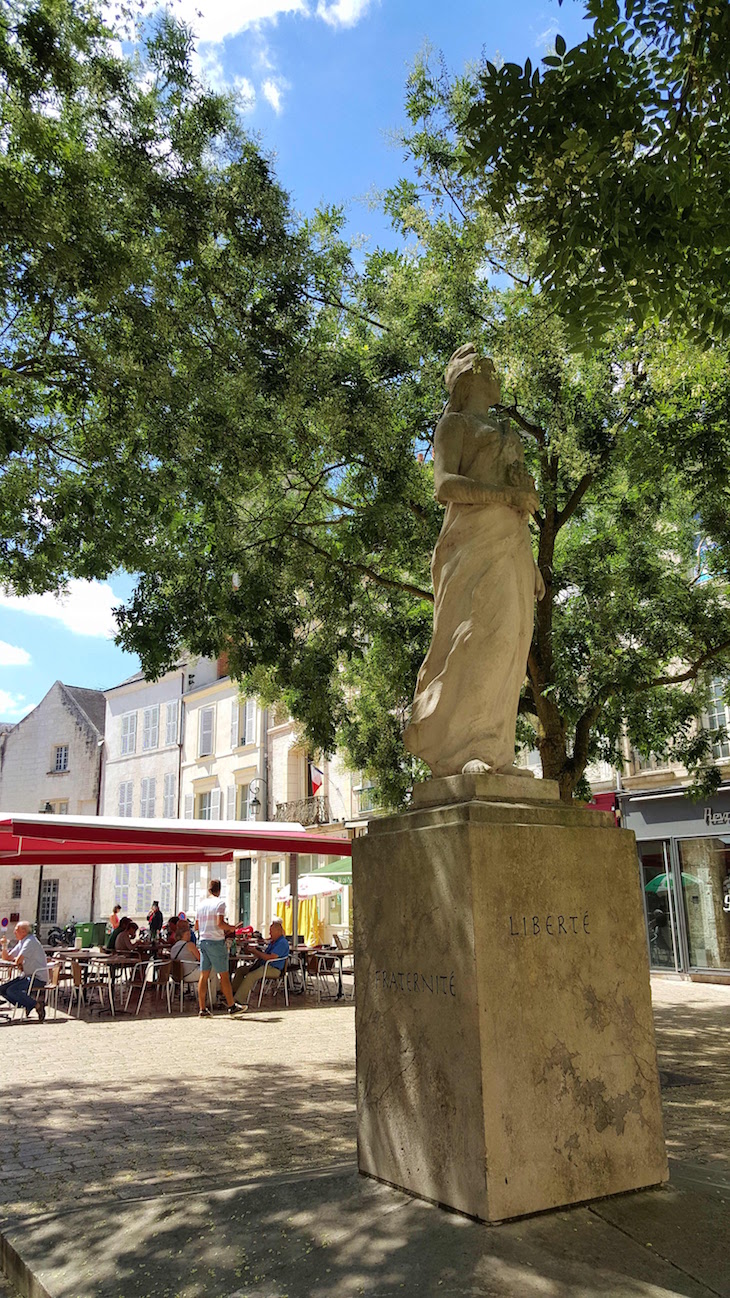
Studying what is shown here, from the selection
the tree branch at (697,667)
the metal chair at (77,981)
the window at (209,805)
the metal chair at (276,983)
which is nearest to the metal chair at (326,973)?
the metal chair at (276,983)

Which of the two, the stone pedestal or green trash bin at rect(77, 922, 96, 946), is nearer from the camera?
the stone pedestal

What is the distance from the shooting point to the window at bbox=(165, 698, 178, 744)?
3878cm

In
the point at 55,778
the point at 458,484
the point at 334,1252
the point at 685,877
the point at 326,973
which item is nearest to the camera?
the point at 334,1252

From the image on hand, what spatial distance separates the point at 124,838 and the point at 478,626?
1017 centimetres

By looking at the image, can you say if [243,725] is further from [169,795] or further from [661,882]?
[661,882]

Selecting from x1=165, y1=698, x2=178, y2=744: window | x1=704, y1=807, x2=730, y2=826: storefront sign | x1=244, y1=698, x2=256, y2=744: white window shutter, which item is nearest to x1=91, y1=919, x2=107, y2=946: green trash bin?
x1=244, y1=698, x2=256, y2=744: white window shutter

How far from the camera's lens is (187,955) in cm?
1504

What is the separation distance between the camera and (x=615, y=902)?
12.9ft

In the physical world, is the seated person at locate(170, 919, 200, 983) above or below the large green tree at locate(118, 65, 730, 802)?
below

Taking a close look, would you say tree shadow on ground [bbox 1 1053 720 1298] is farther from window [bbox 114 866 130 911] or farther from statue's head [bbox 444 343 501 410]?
window [bbox 114 866 130 911]

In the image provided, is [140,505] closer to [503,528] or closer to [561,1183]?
[503,528]

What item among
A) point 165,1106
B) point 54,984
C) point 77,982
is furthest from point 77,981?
point 165,1106

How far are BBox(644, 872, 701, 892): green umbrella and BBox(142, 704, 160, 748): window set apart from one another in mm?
24427

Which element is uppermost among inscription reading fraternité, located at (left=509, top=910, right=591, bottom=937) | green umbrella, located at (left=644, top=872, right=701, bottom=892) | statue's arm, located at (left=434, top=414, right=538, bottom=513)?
statue's arm, located at (left=434, top=414, right=538, bottom=513)
